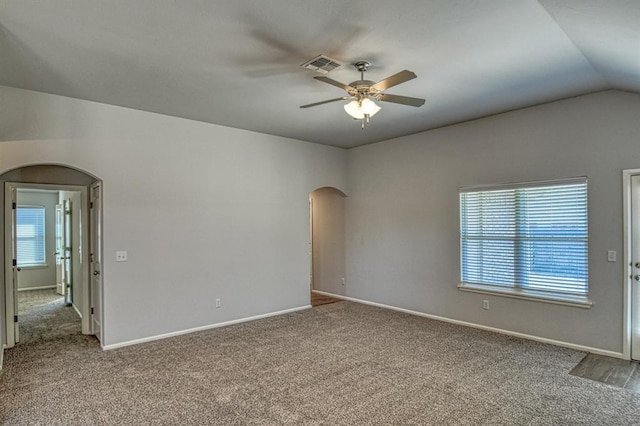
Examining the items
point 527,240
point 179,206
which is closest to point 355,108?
point 179,206

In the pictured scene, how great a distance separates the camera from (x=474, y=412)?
286cm

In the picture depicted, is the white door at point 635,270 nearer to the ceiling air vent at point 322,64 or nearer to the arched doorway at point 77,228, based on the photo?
the ceiling air vent at point 322,64

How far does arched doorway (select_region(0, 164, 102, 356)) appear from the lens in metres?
4.40

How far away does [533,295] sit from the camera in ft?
15.1

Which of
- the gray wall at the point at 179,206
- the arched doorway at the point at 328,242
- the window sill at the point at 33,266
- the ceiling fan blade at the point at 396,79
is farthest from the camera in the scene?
the window sill at the point at 33,266

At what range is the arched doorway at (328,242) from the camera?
7.32m

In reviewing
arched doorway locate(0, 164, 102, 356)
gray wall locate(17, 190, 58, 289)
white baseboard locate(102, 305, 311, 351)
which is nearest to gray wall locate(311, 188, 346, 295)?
white baseboard locate(102, 305, 311, 351)

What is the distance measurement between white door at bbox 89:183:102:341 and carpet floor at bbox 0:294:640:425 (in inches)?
10.2

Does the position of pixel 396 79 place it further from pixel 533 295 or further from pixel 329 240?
pixel 329 240

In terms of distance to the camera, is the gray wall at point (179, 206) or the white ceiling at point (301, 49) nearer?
the white ceiling at point (301, 49)

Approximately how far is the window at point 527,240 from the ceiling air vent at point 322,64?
118 inches

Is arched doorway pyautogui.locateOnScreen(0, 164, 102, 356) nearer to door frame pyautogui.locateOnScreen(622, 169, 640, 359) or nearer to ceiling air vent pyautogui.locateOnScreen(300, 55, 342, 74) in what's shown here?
ceiling air vent pyautogui.locateOnScreen(300, 55, 342, 74)

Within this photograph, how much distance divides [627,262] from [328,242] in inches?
190

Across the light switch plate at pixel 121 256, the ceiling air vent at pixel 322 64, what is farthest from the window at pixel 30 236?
the ceiling air vent at pixel 322 64
